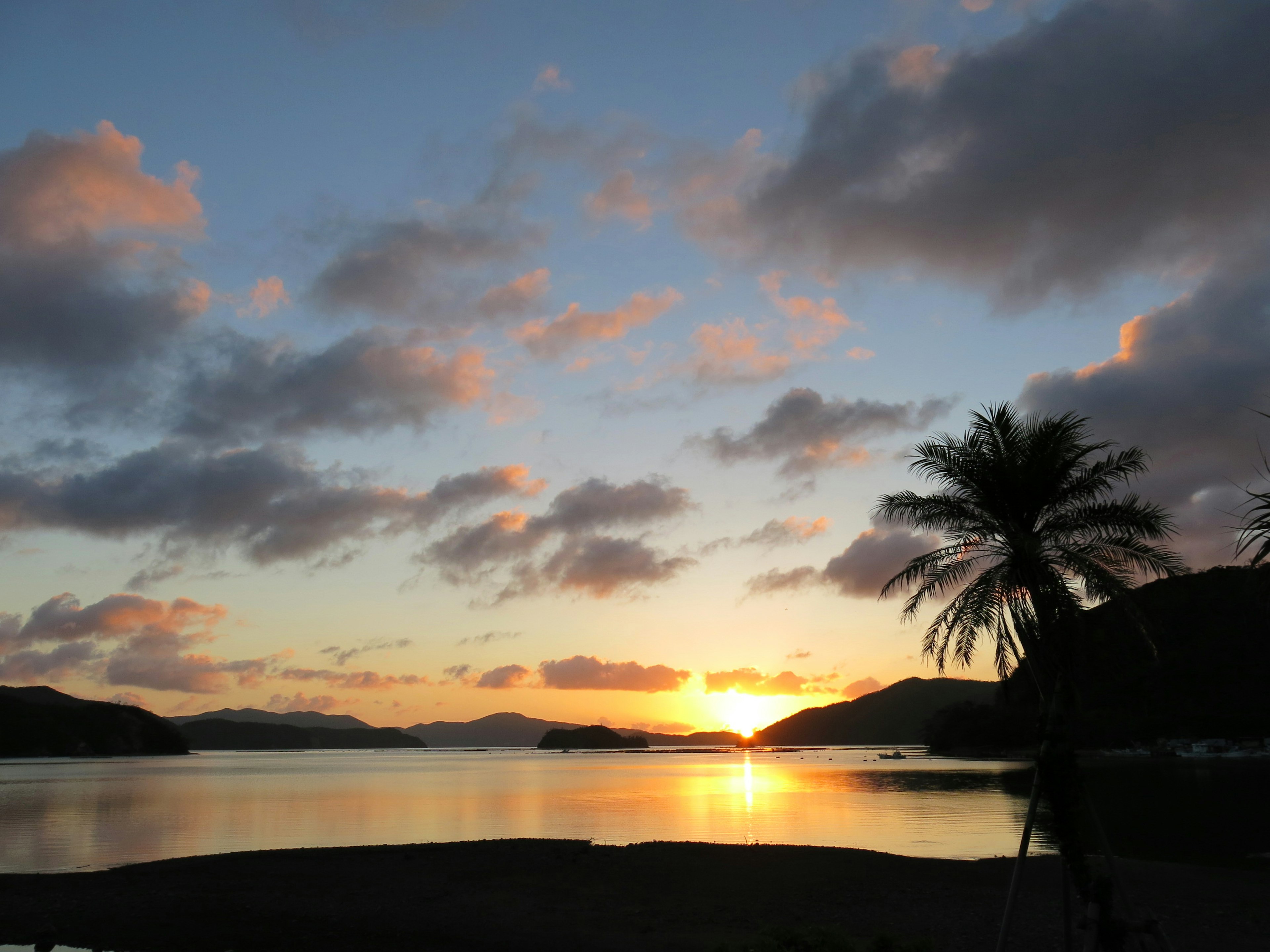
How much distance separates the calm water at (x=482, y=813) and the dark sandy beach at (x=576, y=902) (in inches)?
362

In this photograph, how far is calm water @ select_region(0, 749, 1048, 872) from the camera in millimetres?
43688

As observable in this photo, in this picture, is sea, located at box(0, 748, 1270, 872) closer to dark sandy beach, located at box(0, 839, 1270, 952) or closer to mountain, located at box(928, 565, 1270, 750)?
dark sandy beach, located at box(0, 839, 1270, 952)

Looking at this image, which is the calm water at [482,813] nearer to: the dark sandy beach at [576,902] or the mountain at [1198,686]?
the dark sandy beach at [576,902]

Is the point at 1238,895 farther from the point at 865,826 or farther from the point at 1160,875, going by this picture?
the point at 865,826

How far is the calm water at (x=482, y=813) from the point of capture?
143ft

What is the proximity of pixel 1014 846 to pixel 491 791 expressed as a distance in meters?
67.7

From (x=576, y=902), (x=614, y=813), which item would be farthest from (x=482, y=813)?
(x=576, y=902)

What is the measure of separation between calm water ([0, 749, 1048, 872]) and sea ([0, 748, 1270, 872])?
0.28m

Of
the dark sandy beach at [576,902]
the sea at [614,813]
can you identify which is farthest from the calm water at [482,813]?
the dark sandy beach at [576,902]

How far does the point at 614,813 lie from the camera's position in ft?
216

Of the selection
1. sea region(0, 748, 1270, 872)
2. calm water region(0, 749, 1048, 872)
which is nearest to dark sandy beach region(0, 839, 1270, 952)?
sea region(0, 748, 1270, 872)

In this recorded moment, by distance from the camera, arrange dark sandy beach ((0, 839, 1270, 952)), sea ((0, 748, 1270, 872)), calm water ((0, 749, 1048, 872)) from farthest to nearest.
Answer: calm water ((0, 749, 1048, 872)) → sea ((0, 748, 1270, 872)) → dark sandy beach ((0, 839, 1270, 952))

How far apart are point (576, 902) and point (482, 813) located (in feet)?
145

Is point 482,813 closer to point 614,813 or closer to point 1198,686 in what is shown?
point 614,813
